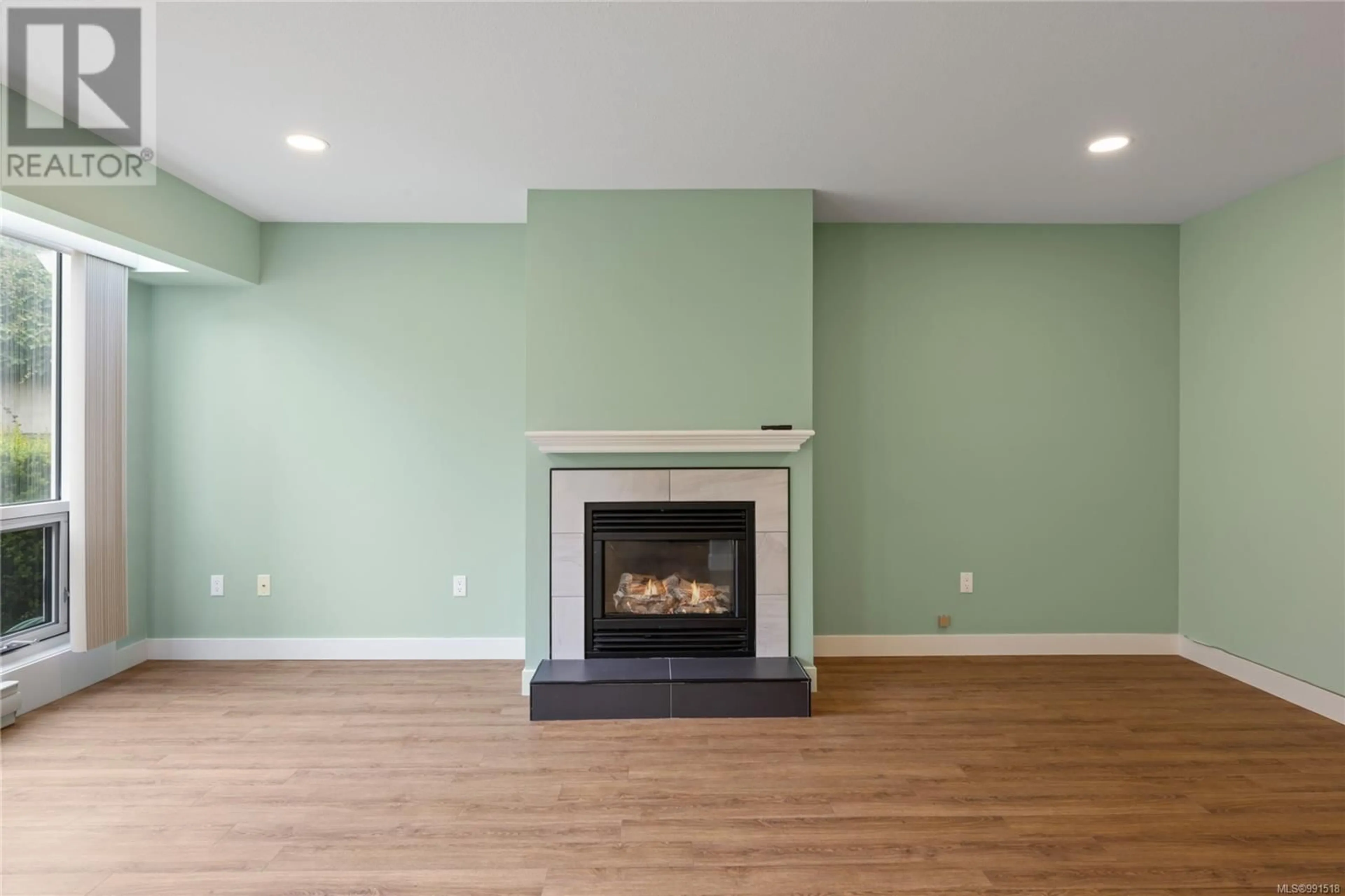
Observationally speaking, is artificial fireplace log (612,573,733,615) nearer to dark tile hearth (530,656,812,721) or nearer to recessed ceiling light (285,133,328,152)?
dark tile hearth (530,656,812,721)

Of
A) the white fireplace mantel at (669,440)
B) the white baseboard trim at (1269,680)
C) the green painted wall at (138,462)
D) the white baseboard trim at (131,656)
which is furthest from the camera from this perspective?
the green painted wall at (138,462)

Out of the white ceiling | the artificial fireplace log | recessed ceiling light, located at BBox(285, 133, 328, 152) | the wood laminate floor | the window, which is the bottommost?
the wood laminate floor

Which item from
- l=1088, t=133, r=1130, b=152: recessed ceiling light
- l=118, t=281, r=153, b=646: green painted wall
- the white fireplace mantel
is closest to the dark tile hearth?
the white fireplace mantel

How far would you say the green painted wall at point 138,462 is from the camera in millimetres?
3830

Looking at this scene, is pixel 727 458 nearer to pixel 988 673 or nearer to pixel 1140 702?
pixel 988 673

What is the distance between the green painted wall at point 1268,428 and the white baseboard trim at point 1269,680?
3 centimetres

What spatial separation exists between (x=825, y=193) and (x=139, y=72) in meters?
2.84

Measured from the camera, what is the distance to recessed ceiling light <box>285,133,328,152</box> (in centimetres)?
278

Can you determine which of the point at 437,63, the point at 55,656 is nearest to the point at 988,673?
the point at 437,63

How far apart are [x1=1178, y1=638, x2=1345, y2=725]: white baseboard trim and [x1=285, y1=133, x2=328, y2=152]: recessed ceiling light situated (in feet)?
16.6

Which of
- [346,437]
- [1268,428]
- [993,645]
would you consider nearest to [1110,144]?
[1268,428]

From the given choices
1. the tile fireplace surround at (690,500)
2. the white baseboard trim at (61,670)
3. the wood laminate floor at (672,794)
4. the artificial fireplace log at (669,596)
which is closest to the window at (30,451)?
the white baseboard trim at (61,670)

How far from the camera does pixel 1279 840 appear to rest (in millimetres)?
2150

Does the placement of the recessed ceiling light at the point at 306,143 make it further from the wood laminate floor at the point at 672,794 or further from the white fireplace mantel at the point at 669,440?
the wood laminate floor at the point at 672,794
